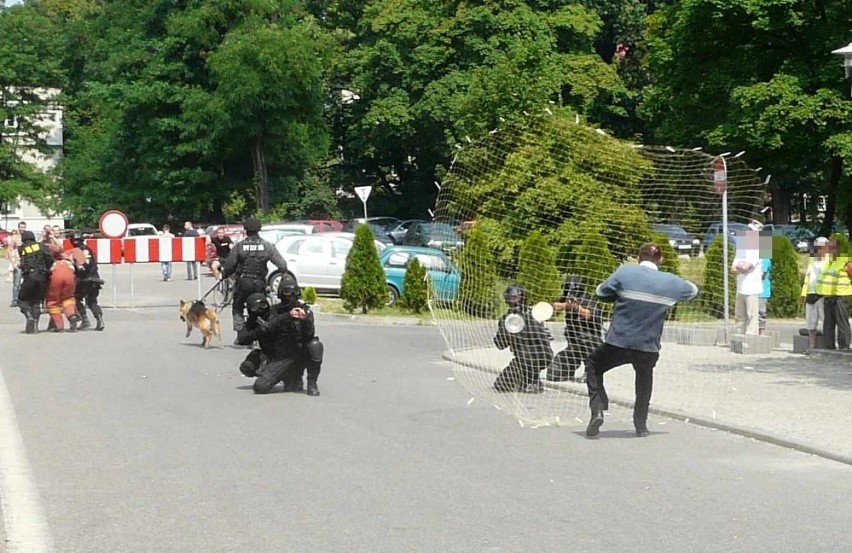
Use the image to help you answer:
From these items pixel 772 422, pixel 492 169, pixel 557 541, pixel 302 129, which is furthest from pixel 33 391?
pixel 302 129

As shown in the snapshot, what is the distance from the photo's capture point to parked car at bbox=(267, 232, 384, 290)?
3256 centimetres

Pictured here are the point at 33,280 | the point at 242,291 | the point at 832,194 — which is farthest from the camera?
the point at 832,194

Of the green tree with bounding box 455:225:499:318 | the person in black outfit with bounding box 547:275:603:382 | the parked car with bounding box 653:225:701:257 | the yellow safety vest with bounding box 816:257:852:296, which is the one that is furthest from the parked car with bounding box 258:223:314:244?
the person in black outfit with bounding box 547:275:603:382

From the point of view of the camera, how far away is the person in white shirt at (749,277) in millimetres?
20609

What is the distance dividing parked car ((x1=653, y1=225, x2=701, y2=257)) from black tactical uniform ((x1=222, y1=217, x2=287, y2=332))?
5681 millimetres

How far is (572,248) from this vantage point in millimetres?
19719

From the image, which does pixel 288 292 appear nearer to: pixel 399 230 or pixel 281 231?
pixel 281 231

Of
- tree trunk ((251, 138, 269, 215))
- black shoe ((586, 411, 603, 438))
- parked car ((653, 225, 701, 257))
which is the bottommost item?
black shoe ((586, 411, 603, 438))

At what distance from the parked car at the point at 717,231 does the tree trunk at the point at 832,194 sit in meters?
11.7

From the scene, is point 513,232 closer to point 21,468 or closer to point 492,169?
point 492,169

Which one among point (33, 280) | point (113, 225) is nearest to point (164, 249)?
point (113, 225)

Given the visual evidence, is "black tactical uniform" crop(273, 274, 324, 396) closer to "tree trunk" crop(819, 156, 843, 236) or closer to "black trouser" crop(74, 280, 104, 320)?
"black trouser" crop(74, 280, 104, 320)

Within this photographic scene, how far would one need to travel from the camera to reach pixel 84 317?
80.7ft

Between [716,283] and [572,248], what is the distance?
4749 millimetres
